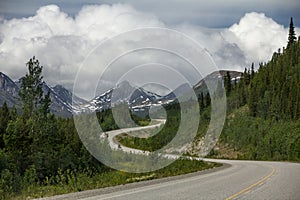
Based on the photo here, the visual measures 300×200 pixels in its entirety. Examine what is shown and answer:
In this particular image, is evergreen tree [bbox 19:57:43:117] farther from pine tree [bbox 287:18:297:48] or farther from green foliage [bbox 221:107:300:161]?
pine tree [bbox 287:18:297:48]

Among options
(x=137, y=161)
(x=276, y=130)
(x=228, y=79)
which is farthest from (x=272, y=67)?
(x=137, y=161)

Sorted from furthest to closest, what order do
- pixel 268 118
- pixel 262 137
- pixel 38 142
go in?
pixel 268 118 < pixel 262 137 < pixel 38 142

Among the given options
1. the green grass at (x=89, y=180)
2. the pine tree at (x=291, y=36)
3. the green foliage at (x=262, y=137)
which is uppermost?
the pine tree at (x=291, y=36)

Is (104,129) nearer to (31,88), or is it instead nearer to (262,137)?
(31,88)

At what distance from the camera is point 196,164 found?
31.4 meters

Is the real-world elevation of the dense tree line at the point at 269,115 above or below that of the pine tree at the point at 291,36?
below

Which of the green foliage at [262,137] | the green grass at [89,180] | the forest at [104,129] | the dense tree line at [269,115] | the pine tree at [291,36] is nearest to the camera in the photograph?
the green grass at [89,180]

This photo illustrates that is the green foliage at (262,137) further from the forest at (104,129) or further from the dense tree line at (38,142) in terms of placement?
the dense tree line at (38,142)

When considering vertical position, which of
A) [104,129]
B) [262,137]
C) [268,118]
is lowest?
[104,129]

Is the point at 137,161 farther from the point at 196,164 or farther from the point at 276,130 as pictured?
the point at 276,130

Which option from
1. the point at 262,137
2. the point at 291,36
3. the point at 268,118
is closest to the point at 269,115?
the point at 268,118

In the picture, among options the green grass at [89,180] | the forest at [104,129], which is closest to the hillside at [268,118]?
the forest at [104,129]

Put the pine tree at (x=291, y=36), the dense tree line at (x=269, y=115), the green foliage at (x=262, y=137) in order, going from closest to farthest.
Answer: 1. the green foliage at (x=262, y=137)
2. the dense tree line at (x=269, y=115)
3. the pine tree at (x=291, y=36)

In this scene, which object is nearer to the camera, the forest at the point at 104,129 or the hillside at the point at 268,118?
the forest at the point at 104,129
